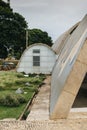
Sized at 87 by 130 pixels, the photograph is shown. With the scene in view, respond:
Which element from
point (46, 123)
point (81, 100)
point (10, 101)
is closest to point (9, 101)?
point (10, 101)

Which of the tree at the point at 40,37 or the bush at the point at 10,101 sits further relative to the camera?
the tree at the point at 40,37

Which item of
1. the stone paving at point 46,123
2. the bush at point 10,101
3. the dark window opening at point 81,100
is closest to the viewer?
the stone paving at point 46,123

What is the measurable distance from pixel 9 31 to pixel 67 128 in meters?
48.9

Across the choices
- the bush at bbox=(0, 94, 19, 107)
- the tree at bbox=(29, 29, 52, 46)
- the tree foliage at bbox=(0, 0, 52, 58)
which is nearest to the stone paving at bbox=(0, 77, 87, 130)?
the bush at bbox=(0, 94, 19, 107)

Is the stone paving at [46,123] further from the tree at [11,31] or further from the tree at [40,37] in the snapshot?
the tree at [40,37]

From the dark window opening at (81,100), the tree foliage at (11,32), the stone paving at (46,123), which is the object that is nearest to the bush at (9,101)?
the stone paving at (46,123)

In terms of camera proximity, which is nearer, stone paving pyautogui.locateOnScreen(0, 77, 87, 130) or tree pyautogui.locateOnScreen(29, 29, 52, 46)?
stone paving pyautogui.locateOnScreen(0, 77, 87, 130)

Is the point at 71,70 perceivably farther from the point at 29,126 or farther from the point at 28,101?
the point at 28,101

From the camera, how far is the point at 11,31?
5941cm

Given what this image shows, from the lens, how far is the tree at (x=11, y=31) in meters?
58.9

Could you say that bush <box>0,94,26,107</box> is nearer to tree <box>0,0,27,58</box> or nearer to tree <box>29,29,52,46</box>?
tree <box>0,0,27,58</box>

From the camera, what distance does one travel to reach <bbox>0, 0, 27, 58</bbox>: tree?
2320 inches

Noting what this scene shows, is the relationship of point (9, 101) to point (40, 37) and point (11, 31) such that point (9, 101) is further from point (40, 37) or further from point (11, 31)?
point (40, 37)

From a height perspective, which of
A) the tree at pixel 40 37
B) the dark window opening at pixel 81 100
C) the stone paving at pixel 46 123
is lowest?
the tree at pixel 40 37
